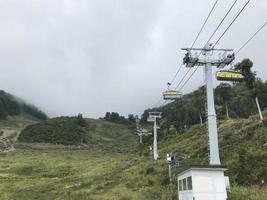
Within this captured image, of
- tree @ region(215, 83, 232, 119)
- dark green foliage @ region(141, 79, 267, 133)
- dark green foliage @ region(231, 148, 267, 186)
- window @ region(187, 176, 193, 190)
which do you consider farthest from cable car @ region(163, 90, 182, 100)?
tree @ region(215, 83, 232, 119)

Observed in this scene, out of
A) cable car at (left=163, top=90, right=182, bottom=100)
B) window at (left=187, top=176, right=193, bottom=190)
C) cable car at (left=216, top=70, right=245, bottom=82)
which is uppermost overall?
cable car at (left=163, top=90, right=182, bottom=100)

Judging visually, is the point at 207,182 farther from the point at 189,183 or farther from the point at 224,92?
the point at 224,92

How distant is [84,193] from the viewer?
53.4 metres

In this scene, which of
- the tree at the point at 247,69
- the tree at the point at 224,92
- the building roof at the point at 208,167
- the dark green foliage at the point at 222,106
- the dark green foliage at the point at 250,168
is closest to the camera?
the building roof at the point at 208,167

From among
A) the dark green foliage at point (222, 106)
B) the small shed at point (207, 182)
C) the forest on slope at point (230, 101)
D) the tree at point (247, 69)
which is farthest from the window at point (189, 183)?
the dark green foliage at point (222, 106)

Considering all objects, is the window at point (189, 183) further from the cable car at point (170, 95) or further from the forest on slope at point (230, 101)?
the forest on slope at point (230, 101)

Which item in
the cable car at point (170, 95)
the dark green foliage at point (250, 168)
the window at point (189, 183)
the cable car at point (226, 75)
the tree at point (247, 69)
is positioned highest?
the tree at point (247, 69)

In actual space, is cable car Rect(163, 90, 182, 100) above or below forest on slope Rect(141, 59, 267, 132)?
below

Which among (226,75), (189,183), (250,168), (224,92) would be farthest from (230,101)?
(189,183)

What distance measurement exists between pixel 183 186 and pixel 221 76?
46.6 feet

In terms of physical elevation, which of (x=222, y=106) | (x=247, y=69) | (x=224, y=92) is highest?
(x=222, y=106)

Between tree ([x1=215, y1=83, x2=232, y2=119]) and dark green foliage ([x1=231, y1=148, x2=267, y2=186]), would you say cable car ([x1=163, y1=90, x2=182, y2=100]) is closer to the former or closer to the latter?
dark green foliage ([x1=231, y1=148, x2=267, y2=186])

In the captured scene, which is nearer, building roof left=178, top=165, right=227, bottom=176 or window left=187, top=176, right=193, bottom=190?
building roof left=178, top=165, right=227, bottom=176

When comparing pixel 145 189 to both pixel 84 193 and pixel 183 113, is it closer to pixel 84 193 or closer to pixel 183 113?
pixel 84 193
